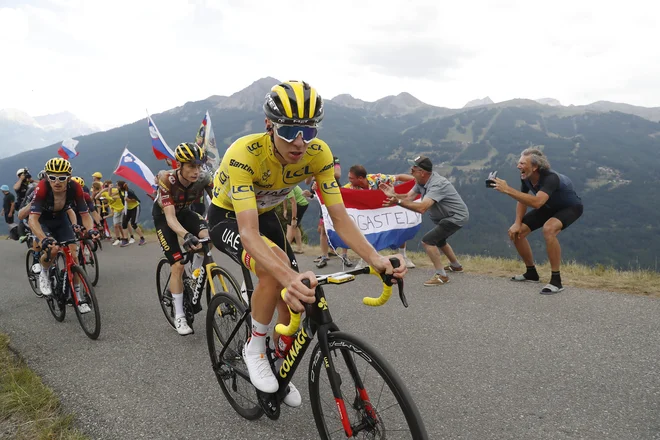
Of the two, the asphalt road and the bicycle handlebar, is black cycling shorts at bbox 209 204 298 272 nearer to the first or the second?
the bicycle handlebar

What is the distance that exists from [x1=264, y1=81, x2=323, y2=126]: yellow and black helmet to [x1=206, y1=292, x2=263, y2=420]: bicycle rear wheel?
63.5 inches

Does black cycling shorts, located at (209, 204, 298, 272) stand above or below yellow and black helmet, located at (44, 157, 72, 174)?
below

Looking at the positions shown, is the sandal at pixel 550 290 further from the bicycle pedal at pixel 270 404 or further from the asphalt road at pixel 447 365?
the bicycle pedal at pixel 270 404

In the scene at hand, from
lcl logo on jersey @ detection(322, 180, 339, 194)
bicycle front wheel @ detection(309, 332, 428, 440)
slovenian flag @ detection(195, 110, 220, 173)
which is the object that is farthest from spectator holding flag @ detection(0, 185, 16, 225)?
bicycle front wheel @ detection(309, 332, 428, 440)

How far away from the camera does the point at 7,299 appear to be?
25.1 ft

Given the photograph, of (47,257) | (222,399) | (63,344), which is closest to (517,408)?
(222,399)

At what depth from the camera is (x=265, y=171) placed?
3.09 meters

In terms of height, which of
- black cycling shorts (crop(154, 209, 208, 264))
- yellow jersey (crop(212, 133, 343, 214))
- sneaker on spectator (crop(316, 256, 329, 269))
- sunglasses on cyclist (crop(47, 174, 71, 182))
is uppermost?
yellow jersey (crop(212, 133, 343, 214))

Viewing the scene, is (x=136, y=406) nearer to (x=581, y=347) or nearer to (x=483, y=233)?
(x=581, y=347)

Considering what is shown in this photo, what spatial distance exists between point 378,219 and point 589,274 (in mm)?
3961

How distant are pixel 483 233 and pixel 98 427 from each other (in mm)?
165765

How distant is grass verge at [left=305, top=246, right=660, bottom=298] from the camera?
6020 millimetres

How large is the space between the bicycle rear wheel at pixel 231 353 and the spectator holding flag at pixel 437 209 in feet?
13.0

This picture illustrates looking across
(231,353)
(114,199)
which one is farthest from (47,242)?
(114,199)
